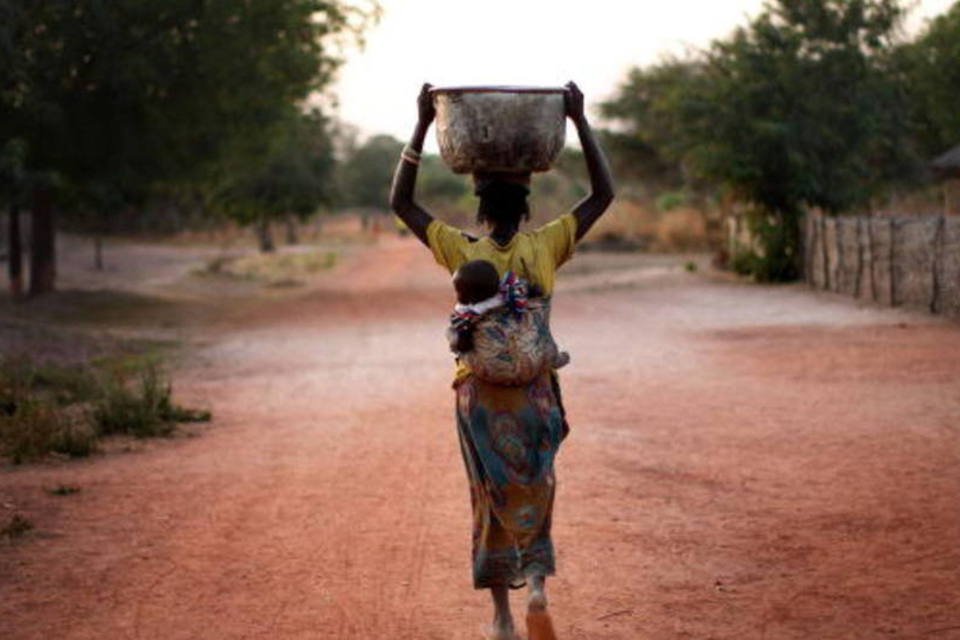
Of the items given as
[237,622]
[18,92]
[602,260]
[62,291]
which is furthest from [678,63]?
[237,622]

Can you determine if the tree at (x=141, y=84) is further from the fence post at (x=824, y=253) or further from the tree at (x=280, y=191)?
the tree at (x=280, y=191)

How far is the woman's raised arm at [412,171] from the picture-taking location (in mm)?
4875

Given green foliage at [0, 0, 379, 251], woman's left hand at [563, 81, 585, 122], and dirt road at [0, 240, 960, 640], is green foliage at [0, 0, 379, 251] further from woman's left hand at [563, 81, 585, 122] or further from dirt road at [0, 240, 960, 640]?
woman's left hand at [563, 81, 585, 122]

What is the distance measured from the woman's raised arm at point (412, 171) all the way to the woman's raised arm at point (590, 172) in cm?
53

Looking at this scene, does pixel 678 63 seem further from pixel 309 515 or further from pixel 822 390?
pixel 309 515

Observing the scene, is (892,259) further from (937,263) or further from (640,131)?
(640,131)

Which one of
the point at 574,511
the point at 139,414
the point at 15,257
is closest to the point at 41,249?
the point at 15,257

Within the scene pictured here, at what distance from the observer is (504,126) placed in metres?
4.75

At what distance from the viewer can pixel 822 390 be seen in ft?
39.9

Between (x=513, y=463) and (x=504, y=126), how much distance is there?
1.19 m

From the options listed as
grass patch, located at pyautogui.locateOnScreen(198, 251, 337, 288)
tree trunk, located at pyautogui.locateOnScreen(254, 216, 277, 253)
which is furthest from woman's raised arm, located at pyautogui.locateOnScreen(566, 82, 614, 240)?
tree trunk, located at pyautogui.locateOnScreen(254, 216, 277, 253)

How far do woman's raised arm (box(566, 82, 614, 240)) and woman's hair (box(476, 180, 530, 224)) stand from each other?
0.68 ft

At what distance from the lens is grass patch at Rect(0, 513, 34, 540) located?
6996 mm

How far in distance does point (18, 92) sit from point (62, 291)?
6687mm
